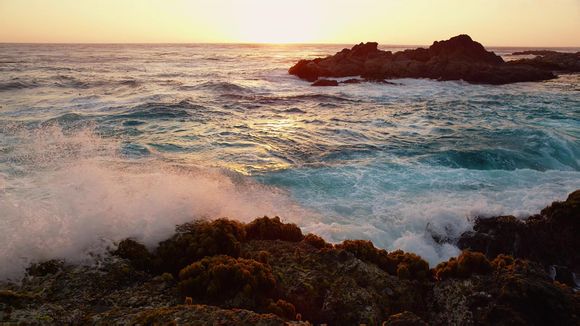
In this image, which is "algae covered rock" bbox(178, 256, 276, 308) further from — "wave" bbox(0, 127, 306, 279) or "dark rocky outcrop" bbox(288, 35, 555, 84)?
"dark rocky outcrop" bbox(288, 35, 555, 84)

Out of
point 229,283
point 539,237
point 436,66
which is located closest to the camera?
point 229,283

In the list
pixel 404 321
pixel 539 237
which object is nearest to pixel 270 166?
pixel 539 237

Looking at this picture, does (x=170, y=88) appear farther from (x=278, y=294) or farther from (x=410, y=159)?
(x=278, y=294)

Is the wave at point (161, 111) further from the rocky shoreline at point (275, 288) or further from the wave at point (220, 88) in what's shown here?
the rocky shoreline at point (275, 288)

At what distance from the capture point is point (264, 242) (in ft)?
Result: 23.5

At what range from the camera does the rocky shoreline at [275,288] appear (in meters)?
4.59

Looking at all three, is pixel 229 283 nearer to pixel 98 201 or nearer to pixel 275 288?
pixel 275 288

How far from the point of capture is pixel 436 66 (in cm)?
5031

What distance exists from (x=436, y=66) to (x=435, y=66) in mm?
127

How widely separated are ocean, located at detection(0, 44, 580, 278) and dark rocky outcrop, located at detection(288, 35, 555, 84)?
17.2 meters

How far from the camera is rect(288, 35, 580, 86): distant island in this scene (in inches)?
1839

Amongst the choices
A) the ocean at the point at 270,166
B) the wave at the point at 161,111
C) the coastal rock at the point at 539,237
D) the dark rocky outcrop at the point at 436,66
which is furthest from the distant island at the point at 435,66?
the coastal rock at the point at 539,237

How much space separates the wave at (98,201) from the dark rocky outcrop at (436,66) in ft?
129

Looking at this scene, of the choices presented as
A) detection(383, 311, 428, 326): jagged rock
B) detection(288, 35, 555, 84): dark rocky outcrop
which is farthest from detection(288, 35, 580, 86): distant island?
detection(383, 311, 428, 326): jagged rock
